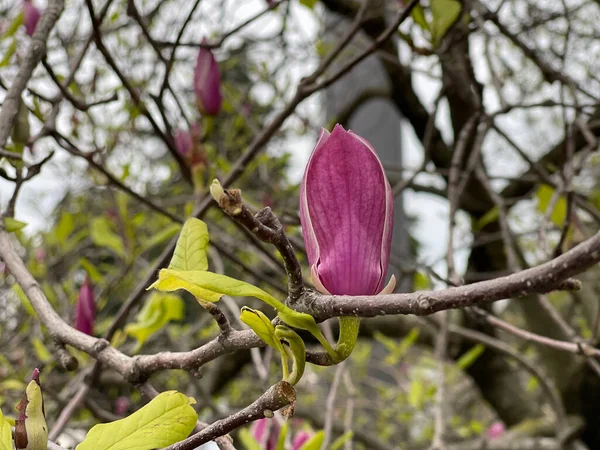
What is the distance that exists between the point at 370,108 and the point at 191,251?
368 centimetres

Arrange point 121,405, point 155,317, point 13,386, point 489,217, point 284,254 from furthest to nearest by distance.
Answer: point 121,405 → point 489,217 → point 13,386 → point 155,317 → point 284,254

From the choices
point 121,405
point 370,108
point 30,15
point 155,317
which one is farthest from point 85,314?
point 370,108

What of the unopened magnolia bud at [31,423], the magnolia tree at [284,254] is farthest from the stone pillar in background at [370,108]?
the unopened magnolia bud at [31,423]

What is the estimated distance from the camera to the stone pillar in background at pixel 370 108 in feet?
7.91

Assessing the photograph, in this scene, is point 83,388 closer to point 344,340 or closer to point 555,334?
point 344,340

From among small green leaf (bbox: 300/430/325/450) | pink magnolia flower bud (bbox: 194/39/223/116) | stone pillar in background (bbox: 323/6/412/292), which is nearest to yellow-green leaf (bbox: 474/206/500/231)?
stone pillar in background (bbox: 323/6/412/292)

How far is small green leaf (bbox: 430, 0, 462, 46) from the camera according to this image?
811 mm

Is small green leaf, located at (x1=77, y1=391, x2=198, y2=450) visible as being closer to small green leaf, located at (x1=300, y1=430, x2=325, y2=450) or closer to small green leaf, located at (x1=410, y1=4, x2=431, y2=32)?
small green leaf, located at (x1=300, y1=430, x2=325, y2=450)

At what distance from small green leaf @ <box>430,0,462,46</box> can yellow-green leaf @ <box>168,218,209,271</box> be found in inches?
21.3

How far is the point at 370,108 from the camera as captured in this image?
3.97 metres

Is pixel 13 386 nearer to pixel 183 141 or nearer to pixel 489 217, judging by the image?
pixel 183 141

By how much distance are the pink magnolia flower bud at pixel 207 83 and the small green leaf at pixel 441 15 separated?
331 mm

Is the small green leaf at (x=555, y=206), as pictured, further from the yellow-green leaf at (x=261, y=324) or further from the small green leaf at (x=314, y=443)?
the yellow-green leaf at (x=261, y=324)

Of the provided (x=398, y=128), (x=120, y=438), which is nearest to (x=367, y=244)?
(x=120, y=438)
